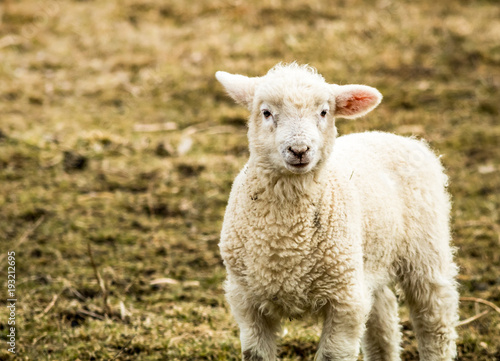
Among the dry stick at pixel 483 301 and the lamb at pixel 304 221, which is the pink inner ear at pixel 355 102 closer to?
the lamb at pixel 304 221

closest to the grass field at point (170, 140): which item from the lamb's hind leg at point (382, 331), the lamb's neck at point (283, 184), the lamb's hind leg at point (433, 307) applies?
the lamb's hind leg at point (382, 331)

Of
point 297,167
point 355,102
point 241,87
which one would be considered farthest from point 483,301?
point 241,87

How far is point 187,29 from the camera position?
36.5ft

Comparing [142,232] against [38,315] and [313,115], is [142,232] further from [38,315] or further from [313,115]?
[313,115]

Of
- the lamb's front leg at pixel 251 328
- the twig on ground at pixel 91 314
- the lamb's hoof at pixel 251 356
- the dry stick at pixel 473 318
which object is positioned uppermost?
the lamb's front leg at pixel 251 328

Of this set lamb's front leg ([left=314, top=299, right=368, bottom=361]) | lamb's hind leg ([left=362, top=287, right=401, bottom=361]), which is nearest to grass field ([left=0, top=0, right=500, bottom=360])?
lamb's hind leg ([left=362, top=287, right=401, bottom=361])

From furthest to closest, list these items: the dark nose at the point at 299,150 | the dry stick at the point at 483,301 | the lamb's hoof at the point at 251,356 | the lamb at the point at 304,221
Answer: the dry stick at the point at 483,301
the lamb's hoof at the point at 251,356
the lamb at the point at 304,221
the dark nose at the point at 299,150

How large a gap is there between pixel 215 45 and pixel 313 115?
7210 mm

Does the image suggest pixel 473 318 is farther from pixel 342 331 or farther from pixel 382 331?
pixel 342 331

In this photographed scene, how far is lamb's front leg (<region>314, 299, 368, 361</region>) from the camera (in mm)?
3488

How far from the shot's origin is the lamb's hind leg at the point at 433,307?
418cm

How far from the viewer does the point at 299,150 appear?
3.30 meters

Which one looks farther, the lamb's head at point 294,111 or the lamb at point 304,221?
the lamb at point 304,221

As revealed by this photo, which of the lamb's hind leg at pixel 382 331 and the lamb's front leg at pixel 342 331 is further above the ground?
the lamb's front leg at pixel 342 331
